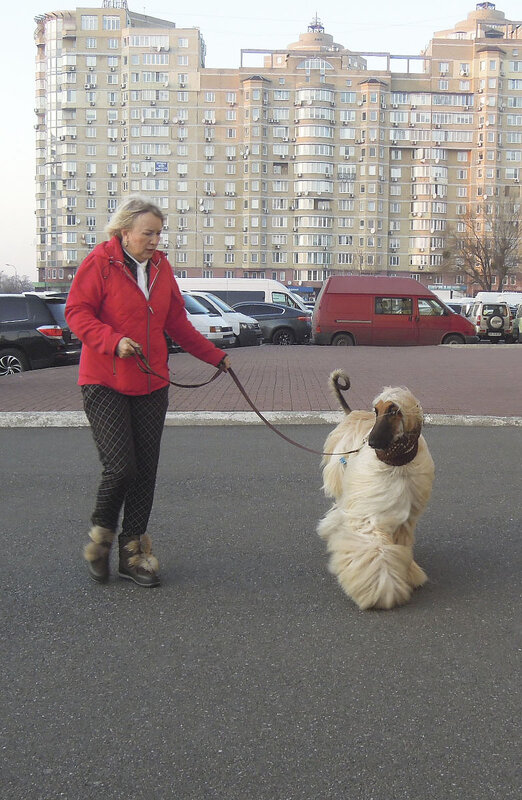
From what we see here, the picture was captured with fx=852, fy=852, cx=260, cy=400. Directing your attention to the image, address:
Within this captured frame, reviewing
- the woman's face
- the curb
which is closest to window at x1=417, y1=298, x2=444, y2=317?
the curb

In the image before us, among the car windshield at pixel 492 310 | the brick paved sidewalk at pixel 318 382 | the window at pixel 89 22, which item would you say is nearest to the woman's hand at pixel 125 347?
the brick paved sidewalk at pixel 318 382

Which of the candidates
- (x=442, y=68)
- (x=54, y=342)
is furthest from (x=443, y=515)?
(x=442, y=68)

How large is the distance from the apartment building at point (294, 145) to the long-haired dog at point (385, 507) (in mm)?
101981

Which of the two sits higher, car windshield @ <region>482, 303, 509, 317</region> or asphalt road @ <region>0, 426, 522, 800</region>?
car windshield @ <region>482, 303, 509, 317</region>

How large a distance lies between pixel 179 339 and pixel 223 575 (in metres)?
1.28

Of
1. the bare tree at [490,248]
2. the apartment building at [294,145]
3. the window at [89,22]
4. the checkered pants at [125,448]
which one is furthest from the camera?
the window at [89,22]

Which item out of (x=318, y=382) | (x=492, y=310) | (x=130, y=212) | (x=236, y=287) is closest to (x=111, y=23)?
(x=236, y=287)

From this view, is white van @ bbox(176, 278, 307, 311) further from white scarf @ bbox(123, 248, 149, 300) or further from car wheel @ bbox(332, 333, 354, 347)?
white scarf @ bbox(123, 248, 149, 300)

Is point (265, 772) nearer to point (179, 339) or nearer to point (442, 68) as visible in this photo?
point (179, 339)

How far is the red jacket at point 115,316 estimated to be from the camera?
4027mm

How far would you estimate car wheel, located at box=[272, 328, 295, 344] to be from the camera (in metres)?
29.9

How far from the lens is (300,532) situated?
5.34 metres

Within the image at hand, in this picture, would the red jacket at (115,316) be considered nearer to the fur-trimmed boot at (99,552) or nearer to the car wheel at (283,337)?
the fur-trimmed boot at (99,552)

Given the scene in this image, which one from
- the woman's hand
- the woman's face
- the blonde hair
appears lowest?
the woman's hand
